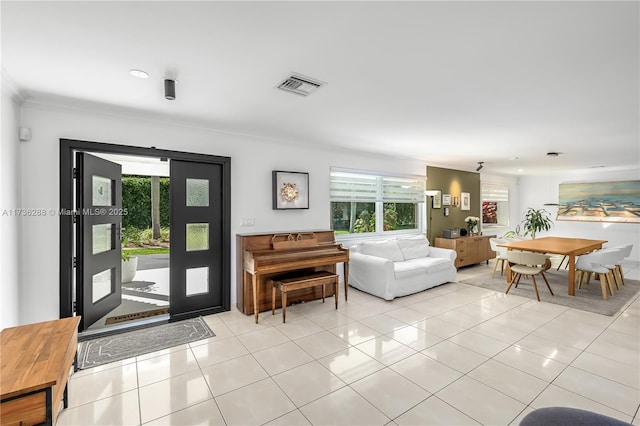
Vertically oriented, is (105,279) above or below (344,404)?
above

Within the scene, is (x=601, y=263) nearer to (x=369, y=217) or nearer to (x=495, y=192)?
(x=369, y=217)

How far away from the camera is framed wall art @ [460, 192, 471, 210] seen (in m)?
7.42

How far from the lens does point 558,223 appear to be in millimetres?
8703

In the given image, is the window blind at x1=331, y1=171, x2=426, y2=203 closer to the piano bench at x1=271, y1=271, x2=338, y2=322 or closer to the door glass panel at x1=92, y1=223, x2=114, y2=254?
the piano bench at x1=271, y1=271, x2=338, y2=322

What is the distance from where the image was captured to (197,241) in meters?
3.87

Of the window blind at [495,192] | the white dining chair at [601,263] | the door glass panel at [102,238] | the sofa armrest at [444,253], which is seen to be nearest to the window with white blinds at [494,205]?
the window blind at [495,192]

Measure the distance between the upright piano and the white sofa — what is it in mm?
568

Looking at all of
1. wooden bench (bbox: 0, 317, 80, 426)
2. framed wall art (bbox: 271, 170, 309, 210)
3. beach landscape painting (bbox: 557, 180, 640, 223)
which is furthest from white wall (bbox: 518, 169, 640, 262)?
wooden bench (bbox: 0, 317, 80, 426)

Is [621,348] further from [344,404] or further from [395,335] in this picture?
[344,404]

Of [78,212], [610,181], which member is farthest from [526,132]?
[610,181]

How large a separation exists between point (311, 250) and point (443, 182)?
4.29m

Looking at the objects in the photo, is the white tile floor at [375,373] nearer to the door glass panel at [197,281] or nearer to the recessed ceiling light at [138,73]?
the door glass panel at [197,281]

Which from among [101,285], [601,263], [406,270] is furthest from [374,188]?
[101,285]

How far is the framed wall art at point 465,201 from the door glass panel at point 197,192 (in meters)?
6.09
